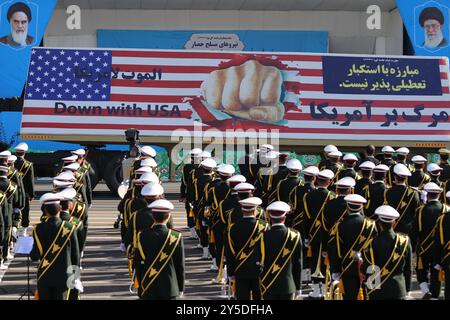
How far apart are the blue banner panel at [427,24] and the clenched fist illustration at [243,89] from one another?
16662mm

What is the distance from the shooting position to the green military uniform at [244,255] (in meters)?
10.1

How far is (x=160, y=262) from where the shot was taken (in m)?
9.40

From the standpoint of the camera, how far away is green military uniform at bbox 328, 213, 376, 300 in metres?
10.4

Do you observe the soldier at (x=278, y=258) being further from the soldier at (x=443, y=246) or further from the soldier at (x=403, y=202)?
the soldier at (x=403, y=202)

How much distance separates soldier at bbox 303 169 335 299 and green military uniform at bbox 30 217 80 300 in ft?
13.1

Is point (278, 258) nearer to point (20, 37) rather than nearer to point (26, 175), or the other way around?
point (26, 175)

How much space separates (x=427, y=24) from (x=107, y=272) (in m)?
28.8

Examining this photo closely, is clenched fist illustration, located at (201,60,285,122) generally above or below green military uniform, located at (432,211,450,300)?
above

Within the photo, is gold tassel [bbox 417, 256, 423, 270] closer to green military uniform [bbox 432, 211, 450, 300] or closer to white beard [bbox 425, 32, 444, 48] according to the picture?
green military uniform [bbox 432, 211, 450, 300]

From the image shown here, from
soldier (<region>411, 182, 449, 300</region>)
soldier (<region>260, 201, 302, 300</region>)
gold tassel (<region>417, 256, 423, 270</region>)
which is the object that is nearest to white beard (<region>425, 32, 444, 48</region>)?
soldier (<region>411, 182, 449, 300</region>)

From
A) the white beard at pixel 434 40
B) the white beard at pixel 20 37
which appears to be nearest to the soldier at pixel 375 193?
the white beard at pixel 20 37

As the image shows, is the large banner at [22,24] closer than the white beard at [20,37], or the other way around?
the large banner at [22,24]
